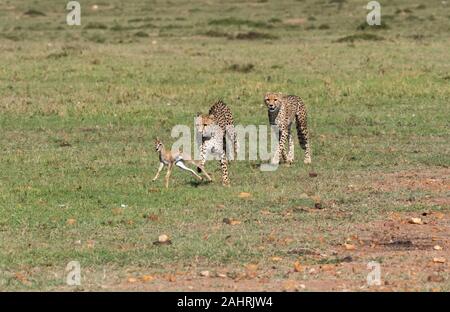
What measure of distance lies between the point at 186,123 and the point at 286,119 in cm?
326

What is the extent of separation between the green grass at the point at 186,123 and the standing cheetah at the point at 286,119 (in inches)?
10.6

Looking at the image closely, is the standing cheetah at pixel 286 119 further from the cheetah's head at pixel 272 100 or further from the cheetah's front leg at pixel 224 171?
the cheetah's front leg at pixel 224 171

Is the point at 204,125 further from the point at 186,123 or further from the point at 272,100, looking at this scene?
the point at 186,123

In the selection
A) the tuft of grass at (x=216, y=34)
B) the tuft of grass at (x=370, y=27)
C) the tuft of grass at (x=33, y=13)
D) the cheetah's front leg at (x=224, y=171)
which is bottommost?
the cheetah's front leg at (x=224, y=171)

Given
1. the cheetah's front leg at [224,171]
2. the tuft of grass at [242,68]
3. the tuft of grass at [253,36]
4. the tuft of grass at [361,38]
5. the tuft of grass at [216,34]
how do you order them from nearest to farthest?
1. the cheetah's front leg at [224,171]
2. the tuft of grass at [242,68]
3. the tuft of grass at [361,38]
4. the tuft of grass at [253,36]
5. the tuft of grass at [216,34]

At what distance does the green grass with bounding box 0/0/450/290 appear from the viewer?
10484mm

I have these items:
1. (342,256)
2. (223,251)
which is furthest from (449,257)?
(223,251)

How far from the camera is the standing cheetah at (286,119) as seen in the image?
1478 centimetres

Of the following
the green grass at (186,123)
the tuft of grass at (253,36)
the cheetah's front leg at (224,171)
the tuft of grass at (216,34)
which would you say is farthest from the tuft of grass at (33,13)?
the cheetah's front leg at (224,171)

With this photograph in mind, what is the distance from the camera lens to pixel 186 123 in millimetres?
18094

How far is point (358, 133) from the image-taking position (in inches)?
680

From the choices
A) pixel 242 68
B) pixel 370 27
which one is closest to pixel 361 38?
pixel 370 27

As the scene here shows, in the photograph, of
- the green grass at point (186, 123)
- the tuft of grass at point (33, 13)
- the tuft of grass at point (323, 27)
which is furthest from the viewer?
the tuft of grass at point (33, 13)

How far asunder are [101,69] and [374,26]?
47.4ft
